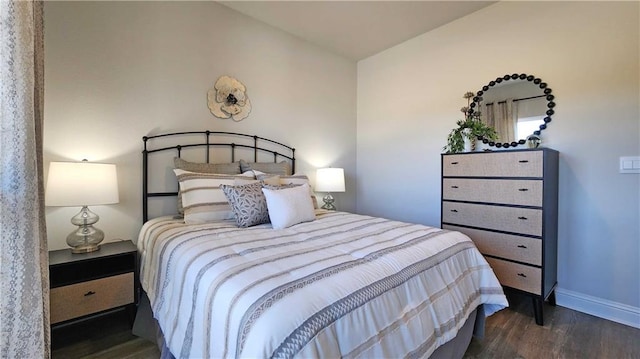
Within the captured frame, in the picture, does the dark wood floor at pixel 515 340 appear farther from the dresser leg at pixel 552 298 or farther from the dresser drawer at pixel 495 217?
the dresser drawer at pixel 495 217

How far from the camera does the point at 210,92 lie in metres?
2.52

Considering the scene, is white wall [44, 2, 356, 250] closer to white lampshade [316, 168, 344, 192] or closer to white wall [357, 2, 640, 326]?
white lampshade [316, 168, 344, 192]

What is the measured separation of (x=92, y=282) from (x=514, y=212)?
113 inches

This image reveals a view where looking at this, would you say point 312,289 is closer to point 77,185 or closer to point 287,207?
point 287,207

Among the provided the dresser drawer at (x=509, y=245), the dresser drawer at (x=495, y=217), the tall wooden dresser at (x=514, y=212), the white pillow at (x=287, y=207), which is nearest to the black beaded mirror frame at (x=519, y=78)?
the tall wooden dresser at (x=514, y=212)

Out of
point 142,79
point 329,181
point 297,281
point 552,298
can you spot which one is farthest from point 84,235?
point 552,298

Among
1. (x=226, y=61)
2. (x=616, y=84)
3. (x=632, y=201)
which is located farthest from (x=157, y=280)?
(x=616, y=84)

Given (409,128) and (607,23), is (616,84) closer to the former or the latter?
(607,23)

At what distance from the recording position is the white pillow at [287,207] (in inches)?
72.5

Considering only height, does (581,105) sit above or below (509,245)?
above

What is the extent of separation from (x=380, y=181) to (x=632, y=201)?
2.15 meters

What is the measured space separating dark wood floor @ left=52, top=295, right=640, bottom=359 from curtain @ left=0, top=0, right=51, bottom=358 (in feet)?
2.59

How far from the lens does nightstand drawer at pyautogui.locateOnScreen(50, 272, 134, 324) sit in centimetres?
153

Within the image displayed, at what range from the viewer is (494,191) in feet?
7.22
